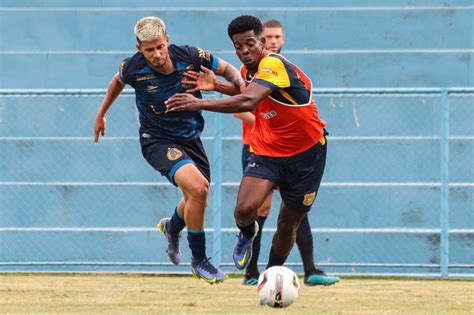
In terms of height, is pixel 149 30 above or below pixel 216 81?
above

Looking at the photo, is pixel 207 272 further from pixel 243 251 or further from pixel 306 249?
pixel 306 249

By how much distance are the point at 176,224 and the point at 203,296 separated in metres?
0.66

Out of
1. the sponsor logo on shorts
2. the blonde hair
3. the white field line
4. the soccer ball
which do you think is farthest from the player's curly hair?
the white field line

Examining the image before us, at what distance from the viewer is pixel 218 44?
13.8m

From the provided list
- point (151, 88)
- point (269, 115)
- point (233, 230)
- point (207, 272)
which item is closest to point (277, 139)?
point (269, 115)

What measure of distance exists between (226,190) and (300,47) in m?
2.45

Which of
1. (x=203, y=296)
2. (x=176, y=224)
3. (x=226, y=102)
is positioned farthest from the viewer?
(x=176, y=224)

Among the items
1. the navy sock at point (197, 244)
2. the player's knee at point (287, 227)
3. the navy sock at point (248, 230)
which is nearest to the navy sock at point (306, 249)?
the player's knee at point (287, 227)

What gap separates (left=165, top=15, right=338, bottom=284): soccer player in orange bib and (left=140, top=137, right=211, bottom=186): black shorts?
36 cm

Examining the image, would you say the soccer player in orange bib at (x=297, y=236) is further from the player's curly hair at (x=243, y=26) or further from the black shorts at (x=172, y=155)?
the player's curly hair at (x=243, y=26)

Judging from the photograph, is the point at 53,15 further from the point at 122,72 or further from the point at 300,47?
the point at 122,72

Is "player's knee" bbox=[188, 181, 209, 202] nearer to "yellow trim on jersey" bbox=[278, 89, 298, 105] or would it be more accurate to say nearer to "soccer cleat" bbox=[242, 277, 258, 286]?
"yellow trim on jersey" bbox=[278, 89, 298, 105]

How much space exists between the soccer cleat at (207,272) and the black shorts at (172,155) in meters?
0.62

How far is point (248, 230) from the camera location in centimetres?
811
